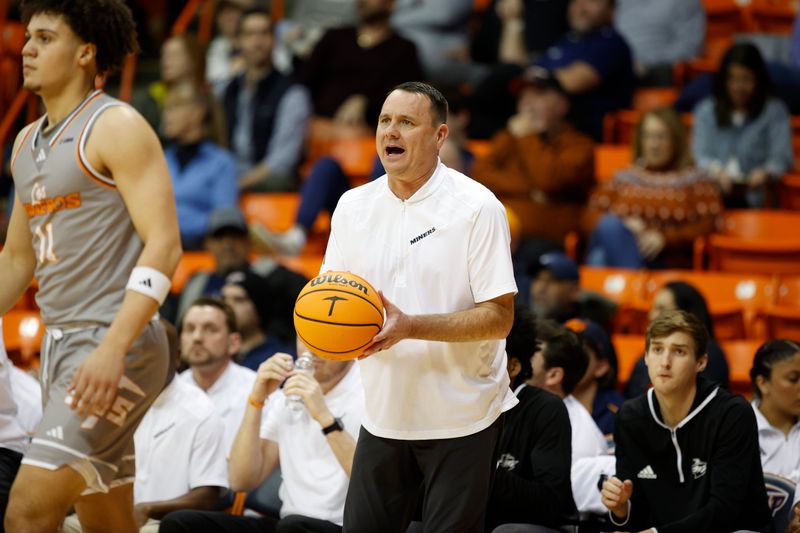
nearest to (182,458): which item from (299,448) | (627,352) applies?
(299,448)

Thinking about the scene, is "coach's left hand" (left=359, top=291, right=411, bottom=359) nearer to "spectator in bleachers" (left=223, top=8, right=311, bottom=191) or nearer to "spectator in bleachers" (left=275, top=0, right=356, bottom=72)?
"spectator in bleachers" (left=223, top=8, right=311, bottom=191)

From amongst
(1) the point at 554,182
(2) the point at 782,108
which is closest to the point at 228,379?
(1) the point at 554,182

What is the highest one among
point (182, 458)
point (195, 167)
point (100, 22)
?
point (195, 167)

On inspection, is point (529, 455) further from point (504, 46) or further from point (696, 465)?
point (504, 46)

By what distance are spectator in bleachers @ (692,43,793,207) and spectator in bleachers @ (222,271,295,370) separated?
366cm

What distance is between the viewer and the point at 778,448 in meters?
5.64

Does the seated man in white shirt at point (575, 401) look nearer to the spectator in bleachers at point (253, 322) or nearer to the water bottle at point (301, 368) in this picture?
the water bottle at point (301, 368)

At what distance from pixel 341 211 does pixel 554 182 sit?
5.26 meters

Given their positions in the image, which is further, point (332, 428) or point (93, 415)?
point (332, 428)

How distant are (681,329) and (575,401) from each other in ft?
2.90

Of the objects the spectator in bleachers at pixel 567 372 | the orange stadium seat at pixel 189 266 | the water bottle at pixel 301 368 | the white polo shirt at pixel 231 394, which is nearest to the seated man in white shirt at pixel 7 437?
the water bottle at pixel 301 368

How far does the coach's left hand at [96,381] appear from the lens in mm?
3912

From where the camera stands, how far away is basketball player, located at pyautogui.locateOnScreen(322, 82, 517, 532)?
396cm

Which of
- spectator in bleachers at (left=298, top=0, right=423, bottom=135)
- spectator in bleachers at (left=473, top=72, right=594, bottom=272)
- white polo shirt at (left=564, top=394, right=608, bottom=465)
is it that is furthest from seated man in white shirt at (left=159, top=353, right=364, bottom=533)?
spectator in bleachers at (left=298, top=0, right=423, bottom=135)
